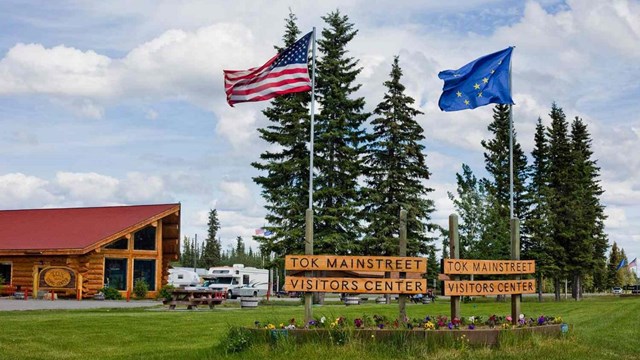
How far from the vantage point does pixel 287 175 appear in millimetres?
42531

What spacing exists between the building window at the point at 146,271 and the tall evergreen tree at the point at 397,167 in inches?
A: 510

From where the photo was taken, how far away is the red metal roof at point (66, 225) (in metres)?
41.0

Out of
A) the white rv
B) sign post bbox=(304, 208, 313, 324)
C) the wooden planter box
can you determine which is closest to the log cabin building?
the white rv

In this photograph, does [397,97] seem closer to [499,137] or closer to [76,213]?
[499,137]

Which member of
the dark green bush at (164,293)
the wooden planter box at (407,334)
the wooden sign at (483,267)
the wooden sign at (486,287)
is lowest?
the dark green bush at (164,293)

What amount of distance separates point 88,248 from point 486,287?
29052mm

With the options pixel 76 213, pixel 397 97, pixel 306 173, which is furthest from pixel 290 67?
pixel 76 213

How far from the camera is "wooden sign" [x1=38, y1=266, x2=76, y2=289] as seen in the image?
131 ft

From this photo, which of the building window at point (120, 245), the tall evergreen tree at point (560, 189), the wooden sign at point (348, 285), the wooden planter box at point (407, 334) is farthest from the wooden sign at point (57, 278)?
the tall evergreen tree at point (560, 189)

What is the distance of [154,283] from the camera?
45281 mm

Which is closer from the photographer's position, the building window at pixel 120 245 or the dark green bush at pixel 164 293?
the dark green bush at pixel 164 293

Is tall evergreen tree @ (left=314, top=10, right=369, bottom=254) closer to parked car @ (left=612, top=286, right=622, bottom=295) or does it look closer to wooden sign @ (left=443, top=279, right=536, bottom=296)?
wooden sign @ (left=443, top=279, right=536, bottom=296)

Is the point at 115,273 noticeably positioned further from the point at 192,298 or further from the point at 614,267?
the point at 614,267

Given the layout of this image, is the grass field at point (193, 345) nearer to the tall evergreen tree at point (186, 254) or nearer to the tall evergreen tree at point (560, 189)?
the tall evergreen tree at point (560, 189)
